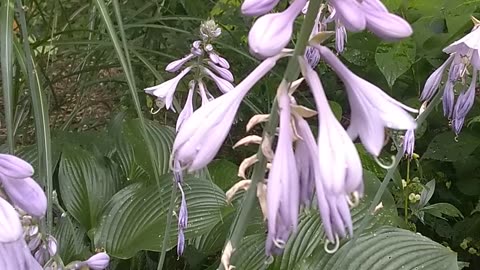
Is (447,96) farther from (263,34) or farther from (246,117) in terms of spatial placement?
(246,117)

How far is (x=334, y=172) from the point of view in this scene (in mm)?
602

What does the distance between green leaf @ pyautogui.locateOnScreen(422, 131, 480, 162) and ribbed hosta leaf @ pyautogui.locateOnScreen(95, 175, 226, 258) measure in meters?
0.75

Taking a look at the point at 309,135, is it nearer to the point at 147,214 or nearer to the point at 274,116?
the point at 274,116

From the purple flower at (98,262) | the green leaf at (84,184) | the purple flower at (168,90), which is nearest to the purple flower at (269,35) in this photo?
the purple flower at (98,262)

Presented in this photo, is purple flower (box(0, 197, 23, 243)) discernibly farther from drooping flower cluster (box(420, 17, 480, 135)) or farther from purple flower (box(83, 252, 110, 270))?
drooping flower cluster (box(420, 17, 480, 135))

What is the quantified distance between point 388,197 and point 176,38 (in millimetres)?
1213

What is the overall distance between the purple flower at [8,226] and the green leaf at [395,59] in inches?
56.8

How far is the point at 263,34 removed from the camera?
0.63m

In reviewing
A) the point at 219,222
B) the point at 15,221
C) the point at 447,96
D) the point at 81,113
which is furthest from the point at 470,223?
the point at 81,113

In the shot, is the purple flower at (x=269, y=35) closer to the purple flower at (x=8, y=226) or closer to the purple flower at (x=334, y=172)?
→ the purple flower at (x=334, y=172)

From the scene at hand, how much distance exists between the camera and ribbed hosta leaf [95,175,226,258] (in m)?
1.85

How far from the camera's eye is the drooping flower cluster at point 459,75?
1320 mm

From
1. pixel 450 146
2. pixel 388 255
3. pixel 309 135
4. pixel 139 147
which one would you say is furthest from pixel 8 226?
pixel 450 146

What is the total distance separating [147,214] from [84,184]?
289 millimetres
